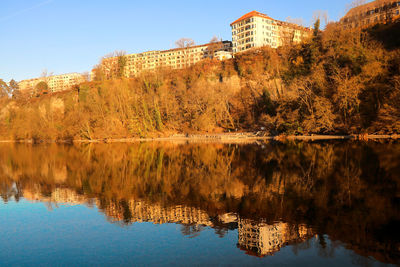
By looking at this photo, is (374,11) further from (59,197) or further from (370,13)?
(59,197)

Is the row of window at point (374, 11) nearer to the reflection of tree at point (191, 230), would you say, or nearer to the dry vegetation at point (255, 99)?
the dry vegetation at point (255, 99)

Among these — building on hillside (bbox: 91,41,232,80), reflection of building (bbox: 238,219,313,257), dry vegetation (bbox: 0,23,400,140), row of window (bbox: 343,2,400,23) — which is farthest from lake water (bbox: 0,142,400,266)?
row of window (bbox: 343,2,400,23)

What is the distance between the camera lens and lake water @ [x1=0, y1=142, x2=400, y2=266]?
759cm

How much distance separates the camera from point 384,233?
816 centimetres

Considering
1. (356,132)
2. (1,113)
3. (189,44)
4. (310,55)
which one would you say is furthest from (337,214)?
(189,44)

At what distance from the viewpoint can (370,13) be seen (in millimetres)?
75812

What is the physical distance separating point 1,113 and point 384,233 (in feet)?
315

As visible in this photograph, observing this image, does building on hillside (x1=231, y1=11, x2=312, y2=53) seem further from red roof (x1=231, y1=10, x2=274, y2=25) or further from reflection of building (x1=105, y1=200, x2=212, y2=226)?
reflection of building (x1=105, y1=200, x2=212, y2=226)

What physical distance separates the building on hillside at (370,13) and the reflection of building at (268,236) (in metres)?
68.5

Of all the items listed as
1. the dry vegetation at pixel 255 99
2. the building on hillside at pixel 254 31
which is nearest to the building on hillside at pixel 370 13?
the dry vegetation at pixel 255 99

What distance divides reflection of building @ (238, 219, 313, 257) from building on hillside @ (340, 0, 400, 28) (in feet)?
225

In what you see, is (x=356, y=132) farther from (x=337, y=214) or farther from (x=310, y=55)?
(x=337, y=214)

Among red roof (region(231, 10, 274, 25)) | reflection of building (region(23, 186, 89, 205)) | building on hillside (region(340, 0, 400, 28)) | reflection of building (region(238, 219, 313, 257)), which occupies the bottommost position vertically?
reflection of building (region(23, 186, 89, 205))

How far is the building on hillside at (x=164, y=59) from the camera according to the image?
89812 millimetres
